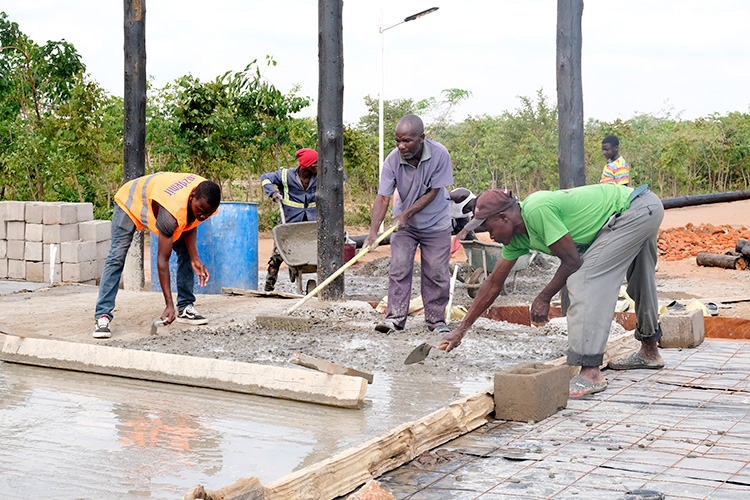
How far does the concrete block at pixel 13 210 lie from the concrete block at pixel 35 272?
21.7 inches

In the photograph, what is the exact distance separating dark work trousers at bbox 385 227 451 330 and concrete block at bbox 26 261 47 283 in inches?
210

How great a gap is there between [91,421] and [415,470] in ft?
4.91

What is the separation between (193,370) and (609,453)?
7.03 feet

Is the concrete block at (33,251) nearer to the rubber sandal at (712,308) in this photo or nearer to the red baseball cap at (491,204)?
the red baseball cap at (491,204)

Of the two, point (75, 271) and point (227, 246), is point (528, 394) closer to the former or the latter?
point (227, 246)

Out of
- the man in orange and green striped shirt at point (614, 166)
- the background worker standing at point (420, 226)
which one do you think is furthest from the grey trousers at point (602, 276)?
the man in orange and green striped shirt at point (614, 166)

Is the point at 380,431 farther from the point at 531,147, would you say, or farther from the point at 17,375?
the point at 531,147

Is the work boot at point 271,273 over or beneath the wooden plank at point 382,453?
over

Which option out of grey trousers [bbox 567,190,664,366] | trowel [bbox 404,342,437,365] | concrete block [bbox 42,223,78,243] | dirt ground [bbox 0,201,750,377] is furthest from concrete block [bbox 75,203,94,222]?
grey trousers [bbox 567,190,664,366]

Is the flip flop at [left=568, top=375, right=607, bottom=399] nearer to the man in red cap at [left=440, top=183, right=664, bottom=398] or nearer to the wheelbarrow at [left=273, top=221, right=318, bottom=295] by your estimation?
the man in red cap at [left=440, top=183, right=664, bottom=398]

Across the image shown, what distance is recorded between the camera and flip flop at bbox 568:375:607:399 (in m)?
4.31

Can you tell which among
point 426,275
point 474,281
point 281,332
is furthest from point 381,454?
point 474,281

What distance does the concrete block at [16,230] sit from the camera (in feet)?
31.2

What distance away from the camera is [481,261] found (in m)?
9.45
